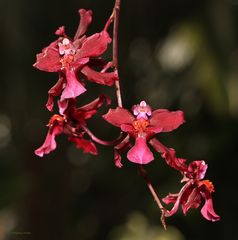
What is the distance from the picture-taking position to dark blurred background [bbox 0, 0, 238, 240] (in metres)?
3.92

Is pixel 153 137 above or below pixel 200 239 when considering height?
above

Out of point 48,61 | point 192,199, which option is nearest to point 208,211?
point 192,199

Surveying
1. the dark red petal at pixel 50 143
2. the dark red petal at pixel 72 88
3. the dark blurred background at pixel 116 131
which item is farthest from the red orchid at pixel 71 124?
the dark blurred background at pixel 116 131

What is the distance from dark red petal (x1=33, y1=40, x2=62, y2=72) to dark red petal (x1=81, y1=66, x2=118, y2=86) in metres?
0.06

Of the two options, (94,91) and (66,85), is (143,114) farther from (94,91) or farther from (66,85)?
(94,91)

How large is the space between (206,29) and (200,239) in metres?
1.11

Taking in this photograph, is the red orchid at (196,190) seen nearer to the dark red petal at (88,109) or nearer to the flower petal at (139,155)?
the flower petal at (139,155)

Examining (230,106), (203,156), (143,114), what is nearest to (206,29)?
(230,106)

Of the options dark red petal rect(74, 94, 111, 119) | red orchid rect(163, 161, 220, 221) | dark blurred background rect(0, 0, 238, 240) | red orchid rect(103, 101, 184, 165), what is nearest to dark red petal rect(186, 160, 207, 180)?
red orchid rect(163, 161, 220, 221)

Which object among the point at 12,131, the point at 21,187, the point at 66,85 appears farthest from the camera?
the point at 12,131

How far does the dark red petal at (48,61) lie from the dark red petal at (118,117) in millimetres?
164

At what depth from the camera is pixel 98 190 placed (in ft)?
14.6

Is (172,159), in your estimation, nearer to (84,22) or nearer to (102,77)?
(102,77)

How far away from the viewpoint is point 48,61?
6.11 ft
